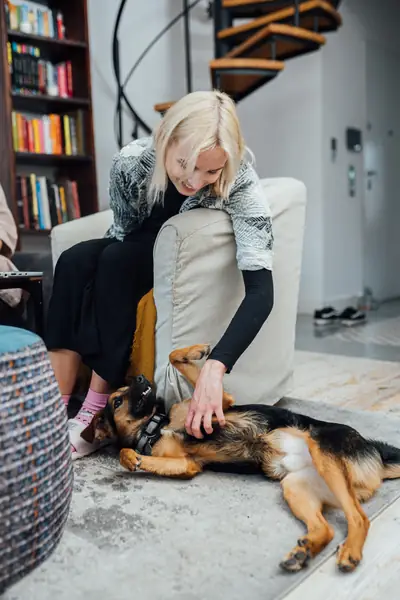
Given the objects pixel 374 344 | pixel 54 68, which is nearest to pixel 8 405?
pixel 374 344

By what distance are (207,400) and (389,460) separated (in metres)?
0.42

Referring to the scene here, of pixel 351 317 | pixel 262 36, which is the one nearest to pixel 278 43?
pixel 262 36

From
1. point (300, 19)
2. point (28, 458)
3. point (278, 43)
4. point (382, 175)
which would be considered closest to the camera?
point (28, 458)

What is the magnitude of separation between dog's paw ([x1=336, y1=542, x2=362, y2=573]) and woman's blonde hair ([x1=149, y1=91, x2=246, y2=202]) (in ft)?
2.68

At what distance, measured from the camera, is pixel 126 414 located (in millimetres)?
1417

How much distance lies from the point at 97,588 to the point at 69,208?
2.72 m

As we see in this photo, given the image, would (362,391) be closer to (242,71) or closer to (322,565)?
(322,565)

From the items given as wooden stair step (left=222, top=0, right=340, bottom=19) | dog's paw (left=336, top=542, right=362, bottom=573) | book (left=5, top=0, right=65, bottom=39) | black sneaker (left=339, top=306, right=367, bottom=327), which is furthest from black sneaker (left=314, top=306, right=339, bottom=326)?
dog's paw (left=336, top=542, right=362, bottom=573)

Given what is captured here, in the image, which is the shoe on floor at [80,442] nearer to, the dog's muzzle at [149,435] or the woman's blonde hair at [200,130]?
the dog's muzzle at [149,435]

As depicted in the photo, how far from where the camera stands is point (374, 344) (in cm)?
307

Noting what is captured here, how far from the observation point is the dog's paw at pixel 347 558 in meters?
0.96

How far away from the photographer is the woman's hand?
4.03ft

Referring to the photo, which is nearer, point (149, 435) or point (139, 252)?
point (149, 435)

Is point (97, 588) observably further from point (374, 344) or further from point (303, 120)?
point (303, 120)
